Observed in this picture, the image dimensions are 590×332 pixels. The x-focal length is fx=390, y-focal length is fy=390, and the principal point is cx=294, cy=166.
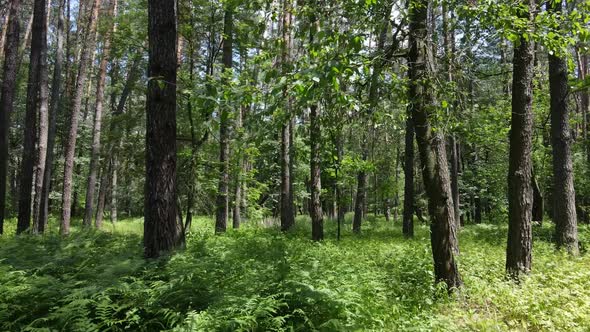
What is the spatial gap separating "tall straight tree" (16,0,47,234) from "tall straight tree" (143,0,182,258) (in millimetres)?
7956

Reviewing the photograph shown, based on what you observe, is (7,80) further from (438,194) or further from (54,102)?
(438,194)

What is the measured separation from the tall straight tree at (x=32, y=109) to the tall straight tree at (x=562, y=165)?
1463 centimetres

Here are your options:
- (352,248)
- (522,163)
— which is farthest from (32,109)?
(522,163)

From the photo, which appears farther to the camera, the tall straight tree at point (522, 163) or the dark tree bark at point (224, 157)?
the dark tree bark at point (224, 157)

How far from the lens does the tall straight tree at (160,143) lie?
6.34 metres

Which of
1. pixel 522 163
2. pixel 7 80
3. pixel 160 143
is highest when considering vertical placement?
pixel 7 80

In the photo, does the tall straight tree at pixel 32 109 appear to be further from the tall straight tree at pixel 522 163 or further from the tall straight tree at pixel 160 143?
the tall straight tree at pixel 522 163

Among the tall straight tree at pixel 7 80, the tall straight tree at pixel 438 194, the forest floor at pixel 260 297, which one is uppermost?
the tall straight tree at pixel 7 80

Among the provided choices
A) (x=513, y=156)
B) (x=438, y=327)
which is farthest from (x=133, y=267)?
(x=513, y=156)

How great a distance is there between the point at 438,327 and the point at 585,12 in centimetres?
510

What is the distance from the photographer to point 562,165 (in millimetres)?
10047

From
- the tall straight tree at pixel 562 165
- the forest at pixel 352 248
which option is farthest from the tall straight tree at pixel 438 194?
the tall straight tree at pixel 562 165

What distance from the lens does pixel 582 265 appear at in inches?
309

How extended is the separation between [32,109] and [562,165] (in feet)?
52.9
